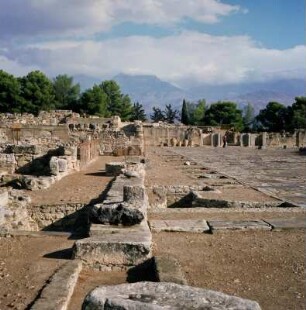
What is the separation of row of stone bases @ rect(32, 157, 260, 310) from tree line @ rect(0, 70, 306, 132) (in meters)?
61.9

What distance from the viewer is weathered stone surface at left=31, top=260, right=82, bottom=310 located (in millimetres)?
4848

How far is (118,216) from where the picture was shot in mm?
7496

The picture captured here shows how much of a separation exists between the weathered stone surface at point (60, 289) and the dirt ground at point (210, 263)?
4.7 inches

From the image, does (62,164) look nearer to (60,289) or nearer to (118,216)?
(118,216)

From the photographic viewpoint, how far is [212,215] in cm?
972

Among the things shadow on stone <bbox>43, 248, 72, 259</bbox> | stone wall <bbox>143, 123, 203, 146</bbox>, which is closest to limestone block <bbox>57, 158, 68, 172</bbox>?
shadow on stone <bbox>43, 248, 72, 259</bbox>

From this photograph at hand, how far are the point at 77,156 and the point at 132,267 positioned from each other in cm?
1441

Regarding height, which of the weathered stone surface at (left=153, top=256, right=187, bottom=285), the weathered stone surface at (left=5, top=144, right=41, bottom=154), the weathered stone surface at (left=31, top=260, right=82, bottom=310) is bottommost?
the weathered stone surface at (left=31, top=260, right=82, bottom=310)

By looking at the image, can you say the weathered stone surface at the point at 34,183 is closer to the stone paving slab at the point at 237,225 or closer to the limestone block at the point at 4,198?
the limestone block at the point at 4,198

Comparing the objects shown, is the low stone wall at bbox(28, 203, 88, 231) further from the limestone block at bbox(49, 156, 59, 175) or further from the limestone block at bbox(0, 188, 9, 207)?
the limestone block at bbox(49, 156, 59, 175)

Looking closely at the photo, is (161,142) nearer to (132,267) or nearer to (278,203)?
(278,203)

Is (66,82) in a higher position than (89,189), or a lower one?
higher

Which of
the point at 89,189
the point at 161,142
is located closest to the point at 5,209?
the point at 89,189

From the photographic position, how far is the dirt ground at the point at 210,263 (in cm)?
544
